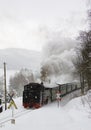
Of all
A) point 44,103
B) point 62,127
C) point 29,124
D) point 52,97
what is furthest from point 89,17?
point 52,97

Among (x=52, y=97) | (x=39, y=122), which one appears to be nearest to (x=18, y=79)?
(x=52, y=97)

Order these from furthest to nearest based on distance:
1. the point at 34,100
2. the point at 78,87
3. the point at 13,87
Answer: the point at 13,87, the point at 78,87, the point at 34,100

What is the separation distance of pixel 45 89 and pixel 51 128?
1551 cm

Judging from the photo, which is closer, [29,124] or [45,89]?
[29,124]

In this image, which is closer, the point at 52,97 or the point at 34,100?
the point at 34,100

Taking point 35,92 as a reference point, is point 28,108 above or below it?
below

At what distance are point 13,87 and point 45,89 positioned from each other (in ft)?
235

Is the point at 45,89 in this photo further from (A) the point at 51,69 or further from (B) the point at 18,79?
(B) the point at 18,79

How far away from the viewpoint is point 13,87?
100875 millimetres

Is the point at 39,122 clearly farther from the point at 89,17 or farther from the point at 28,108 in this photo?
the point at 28,108

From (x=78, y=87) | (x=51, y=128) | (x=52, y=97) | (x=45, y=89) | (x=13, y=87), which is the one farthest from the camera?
(x=13, y=87)

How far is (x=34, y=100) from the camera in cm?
2867

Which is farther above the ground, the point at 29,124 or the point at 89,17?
the point at 89,17

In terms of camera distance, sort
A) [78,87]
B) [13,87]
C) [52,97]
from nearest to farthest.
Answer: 1. [52,97]
2. [78,87]
3. [13,87]
